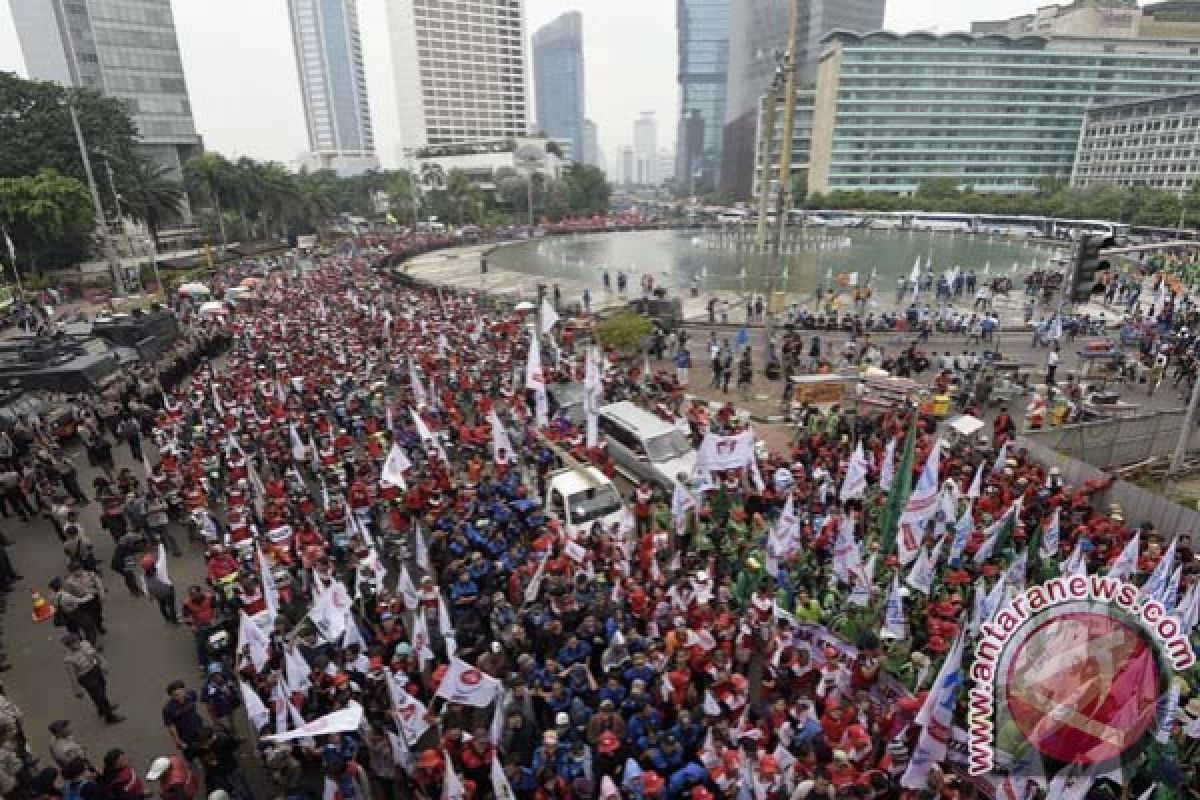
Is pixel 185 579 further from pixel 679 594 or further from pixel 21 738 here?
pixel 679 594

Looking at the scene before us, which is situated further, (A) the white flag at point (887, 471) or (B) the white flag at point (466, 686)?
(A) the white flag at point (887, 471)

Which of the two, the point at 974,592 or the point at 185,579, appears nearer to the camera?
the point at 974,592

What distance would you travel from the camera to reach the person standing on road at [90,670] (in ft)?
25.6

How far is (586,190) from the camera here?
104562 millimetres

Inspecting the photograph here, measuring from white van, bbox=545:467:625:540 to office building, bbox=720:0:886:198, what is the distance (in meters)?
129

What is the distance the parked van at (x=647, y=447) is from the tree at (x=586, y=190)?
90956 mm

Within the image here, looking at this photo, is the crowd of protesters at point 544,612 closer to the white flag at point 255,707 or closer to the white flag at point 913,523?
the white flag at point 255,707

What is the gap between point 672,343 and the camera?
26.0 metres

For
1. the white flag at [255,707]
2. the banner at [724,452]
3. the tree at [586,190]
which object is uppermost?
the tree at [586,190]

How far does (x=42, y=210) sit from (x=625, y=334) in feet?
119

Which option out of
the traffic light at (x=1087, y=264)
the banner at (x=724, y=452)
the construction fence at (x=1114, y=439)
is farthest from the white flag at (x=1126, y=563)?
the construction fence at (x=1114, y=439)

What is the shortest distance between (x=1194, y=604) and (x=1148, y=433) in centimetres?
808

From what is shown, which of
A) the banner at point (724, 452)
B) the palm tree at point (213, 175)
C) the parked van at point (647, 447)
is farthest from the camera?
the palm tree at point (213, 175)

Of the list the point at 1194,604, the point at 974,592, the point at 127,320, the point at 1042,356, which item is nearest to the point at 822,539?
the point at 974,592
